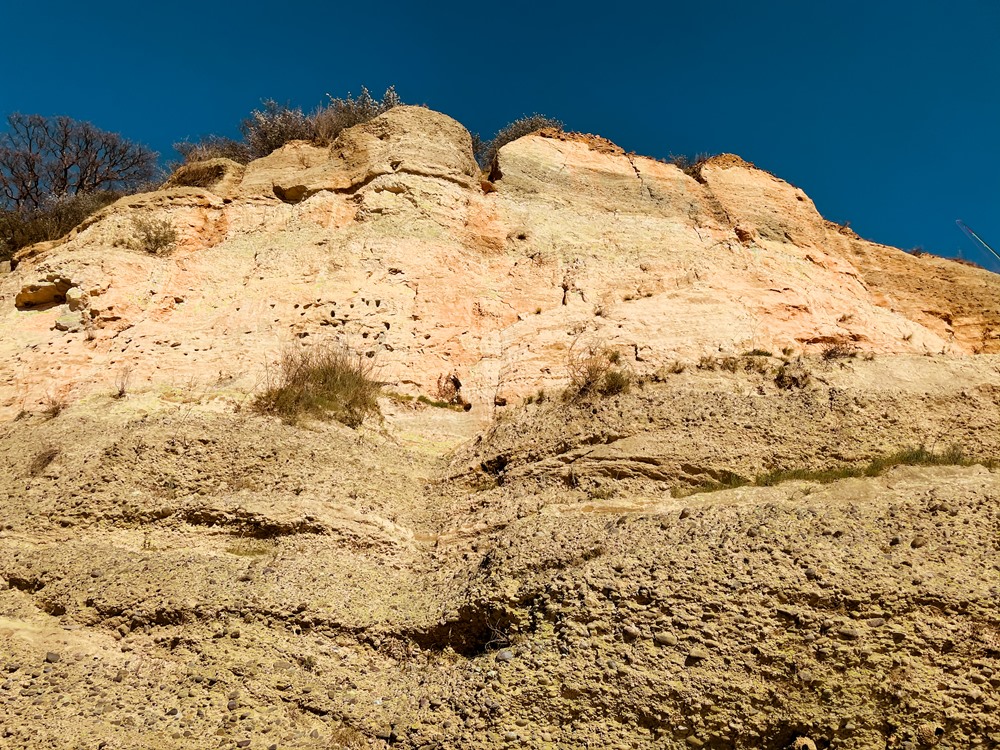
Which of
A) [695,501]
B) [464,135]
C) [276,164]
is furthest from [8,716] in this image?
[464,135]

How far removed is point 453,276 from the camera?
9.53 m

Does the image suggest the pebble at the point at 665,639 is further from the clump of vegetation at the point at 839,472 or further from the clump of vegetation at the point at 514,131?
the clump of vegetation at the point at 514,131

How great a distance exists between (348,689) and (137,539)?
2175 millimetres

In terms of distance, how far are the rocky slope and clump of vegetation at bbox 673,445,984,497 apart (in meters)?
0.05

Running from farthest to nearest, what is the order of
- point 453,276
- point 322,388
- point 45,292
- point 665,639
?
point 453,276
point 45,292
point 322,388
point 665,639

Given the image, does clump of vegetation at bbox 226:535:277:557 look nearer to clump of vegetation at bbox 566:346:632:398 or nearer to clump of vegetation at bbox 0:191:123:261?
clump of vegetation at bbox 566:346:632:398

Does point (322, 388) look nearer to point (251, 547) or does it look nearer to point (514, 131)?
point (251, 547)

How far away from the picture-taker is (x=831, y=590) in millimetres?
4426

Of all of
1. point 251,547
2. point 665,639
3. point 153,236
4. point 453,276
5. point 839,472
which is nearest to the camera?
point 665,639

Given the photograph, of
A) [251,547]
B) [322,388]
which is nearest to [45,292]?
[322,388]

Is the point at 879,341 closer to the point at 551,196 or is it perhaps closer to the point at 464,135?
the point at 551,196

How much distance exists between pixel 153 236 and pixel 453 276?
4013 mm

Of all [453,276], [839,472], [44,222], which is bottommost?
[839,472]

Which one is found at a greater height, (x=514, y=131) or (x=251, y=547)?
(x=514, y=131)
